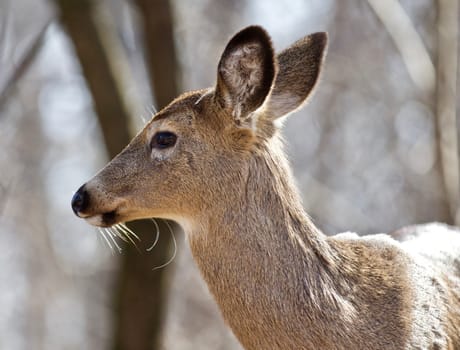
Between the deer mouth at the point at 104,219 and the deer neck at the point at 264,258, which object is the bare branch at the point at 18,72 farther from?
the deer neck at the point at 264,258

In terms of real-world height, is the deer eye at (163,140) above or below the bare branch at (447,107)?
below

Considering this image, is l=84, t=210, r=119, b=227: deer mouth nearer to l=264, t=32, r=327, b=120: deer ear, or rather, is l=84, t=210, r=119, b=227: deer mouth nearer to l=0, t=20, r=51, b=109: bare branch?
l=264, t=32, r=327, b=120: deer ear

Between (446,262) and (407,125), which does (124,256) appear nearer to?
(446,262)

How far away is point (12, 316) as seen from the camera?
30.1 metres

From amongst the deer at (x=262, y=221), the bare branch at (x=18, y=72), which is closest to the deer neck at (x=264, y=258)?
the deer at (x=262, y=221)

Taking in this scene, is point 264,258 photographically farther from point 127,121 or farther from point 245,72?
point 127,121

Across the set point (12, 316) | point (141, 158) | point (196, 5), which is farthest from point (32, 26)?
point (141, 158)

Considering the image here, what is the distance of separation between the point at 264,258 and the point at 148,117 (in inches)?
233

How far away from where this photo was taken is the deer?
194 inches

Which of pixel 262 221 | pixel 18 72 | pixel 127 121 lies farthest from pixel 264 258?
pixel 127 121

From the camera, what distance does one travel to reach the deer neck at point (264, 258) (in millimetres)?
4930

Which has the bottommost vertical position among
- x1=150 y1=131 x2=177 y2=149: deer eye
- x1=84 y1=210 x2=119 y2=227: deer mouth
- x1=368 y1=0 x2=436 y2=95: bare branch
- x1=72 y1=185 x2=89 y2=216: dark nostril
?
x1=84 y1=210 x2=119 y2=227: deer mouth

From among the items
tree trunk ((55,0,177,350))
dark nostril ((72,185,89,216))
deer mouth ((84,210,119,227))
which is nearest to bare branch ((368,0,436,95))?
tree trunk ((55,0,177,350))

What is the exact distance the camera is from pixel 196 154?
17.2 feet
